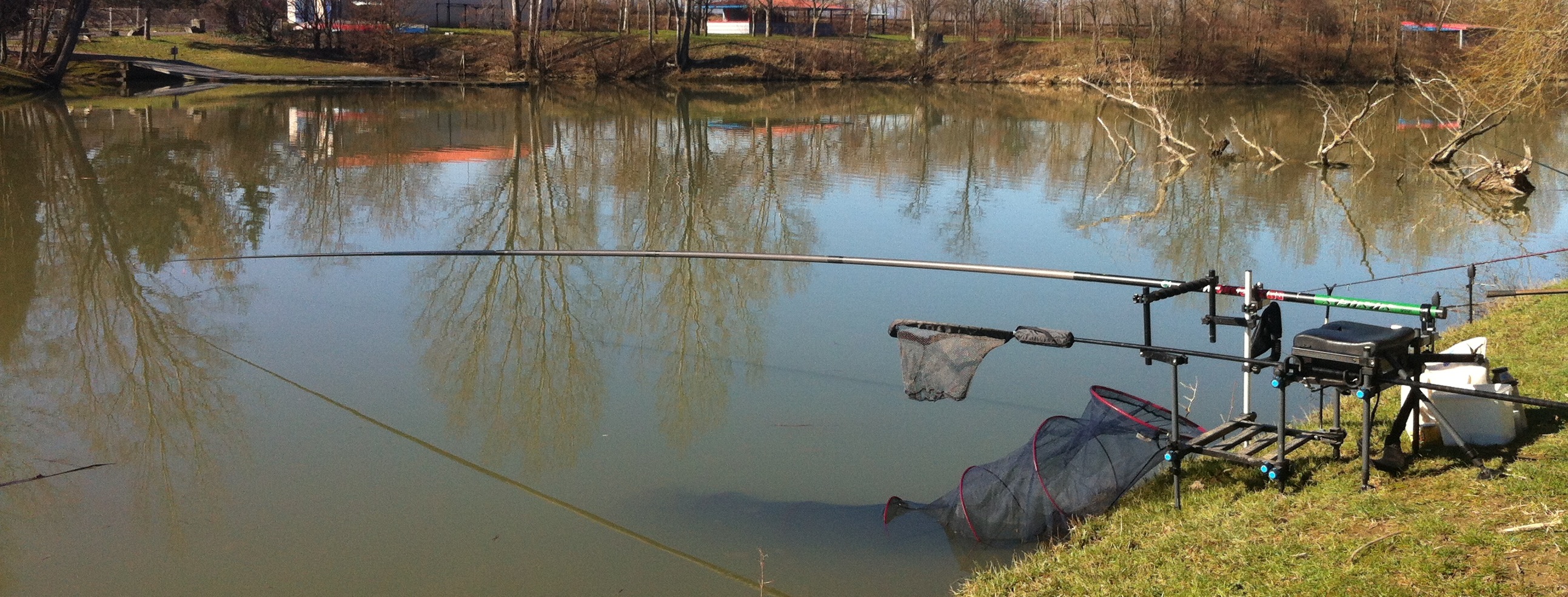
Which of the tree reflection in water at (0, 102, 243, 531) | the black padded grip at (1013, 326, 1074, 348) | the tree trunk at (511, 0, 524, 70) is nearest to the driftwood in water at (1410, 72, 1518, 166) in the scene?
the black padded grip at (1013, 326, 1074, 348)

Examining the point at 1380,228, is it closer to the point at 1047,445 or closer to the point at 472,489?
the point at 1047,445

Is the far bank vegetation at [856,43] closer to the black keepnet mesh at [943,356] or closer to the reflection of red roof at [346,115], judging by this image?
the reflection of red roof at [346,115]

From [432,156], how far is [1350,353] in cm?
1754

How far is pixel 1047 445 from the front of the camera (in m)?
5.08

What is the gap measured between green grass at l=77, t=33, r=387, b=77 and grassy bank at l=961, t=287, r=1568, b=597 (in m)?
37.9

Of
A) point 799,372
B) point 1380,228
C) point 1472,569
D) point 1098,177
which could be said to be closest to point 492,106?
point 1098,177

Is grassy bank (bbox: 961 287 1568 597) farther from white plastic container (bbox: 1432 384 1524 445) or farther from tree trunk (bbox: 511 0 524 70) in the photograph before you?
tree trunk (bbox: 511 0 524 70)

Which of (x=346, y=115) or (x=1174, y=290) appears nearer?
(x=1174, y=290)

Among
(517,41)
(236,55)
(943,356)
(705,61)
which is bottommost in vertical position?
(943,356)

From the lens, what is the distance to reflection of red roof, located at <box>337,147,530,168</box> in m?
18.6

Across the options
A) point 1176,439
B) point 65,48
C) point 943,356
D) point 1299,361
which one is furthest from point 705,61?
point 1299,361

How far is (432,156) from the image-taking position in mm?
19562

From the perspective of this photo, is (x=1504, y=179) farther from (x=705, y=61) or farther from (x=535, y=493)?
(x=705, y=61)

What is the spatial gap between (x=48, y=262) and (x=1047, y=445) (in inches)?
386
